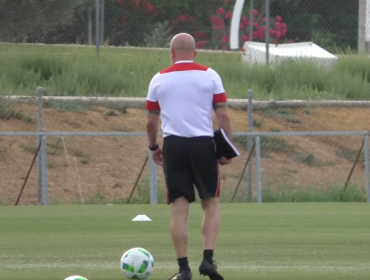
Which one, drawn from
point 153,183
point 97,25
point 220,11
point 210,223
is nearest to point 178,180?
point 210,223

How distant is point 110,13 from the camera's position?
22562 mm

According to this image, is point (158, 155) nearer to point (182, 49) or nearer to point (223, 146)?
point (223, 146)

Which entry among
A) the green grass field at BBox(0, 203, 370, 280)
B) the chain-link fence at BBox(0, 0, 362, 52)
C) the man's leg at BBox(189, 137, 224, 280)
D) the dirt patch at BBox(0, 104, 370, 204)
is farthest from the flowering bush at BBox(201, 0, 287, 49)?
the man's leg at BBox(189, 137, 224, 280)

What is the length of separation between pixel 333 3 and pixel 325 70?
1.66 metres

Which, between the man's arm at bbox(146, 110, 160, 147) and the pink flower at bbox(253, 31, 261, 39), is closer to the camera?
the man's arm at bbox(146, 110, 160, 147)

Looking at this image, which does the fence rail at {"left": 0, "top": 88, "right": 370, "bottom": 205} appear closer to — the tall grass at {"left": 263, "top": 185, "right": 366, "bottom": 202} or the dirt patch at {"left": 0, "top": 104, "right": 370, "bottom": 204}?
the dirt patch at {"left": 0, "top": 104, "right": 370, "bottom": 204}

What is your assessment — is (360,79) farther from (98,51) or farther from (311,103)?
(98,51)

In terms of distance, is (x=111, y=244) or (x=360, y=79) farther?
(x=360, y=79)

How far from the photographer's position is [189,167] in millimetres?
8414

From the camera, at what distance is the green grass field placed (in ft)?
28.9

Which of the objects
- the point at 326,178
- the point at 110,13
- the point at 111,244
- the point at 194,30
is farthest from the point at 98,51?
the point at 111,244

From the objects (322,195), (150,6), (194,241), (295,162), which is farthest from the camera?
(150,6)

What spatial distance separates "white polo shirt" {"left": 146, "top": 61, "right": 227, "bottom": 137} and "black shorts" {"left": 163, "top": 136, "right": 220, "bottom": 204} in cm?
8

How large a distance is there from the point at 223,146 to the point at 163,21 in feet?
49.1
